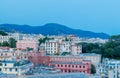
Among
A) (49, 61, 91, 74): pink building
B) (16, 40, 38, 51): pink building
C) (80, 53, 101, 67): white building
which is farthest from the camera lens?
(16, 40, 38, 51): pink building

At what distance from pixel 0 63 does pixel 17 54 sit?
323 centimetres

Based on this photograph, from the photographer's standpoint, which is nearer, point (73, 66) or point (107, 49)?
point (73, 66)

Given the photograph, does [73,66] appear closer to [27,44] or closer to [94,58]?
[94,58]

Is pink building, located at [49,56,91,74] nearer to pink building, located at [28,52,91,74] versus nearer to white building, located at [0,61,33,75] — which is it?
pink building, located at [28,52,91,74]

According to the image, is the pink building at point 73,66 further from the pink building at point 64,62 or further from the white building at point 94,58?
the white building at point 94,58

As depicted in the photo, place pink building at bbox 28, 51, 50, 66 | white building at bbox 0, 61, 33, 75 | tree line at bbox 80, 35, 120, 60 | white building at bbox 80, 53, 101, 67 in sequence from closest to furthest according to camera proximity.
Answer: white building at bbox 0, 61, 33, 75
pink building at bbox 28, 51, 50, 66
white building at bbox 80, 53, 101, 67
tree line at bbox 80, 35, 120, 60

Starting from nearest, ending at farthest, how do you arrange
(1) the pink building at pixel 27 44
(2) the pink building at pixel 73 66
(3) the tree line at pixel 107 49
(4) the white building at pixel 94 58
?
(2) the pink building at pixel 73 66 → (4) the white building at pixel 94 58 → (3) the tree line at pixel 107 49 → (1) the pink building at pixel 27 44

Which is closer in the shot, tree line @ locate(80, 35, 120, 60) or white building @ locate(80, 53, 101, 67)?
white building @ locate(80, 53, 101, 67)

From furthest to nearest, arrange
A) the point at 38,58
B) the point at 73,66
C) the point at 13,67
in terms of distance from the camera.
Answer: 1. the point at 38,58
2. the point at 73,66
3. the point at 13,67

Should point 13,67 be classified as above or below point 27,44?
below

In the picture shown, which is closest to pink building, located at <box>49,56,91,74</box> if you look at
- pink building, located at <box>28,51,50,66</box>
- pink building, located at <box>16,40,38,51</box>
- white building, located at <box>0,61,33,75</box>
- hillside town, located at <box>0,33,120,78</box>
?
hillside town, located at <box>0,33,120,78</box>

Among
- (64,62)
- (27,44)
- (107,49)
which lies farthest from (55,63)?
(27,44)

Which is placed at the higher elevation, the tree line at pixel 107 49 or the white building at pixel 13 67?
the tree line at pixel 107 49

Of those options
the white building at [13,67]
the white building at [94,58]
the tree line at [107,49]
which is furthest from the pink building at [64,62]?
the white building at [13,67]
